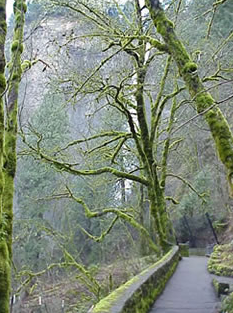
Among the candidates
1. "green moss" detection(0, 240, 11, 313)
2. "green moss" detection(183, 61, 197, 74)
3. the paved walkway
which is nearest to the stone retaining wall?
the paved walkway

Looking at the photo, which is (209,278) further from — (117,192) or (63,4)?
(63,4)

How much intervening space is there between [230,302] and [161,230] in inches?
354

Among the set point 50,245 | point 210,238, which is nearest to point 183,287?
point 50,245

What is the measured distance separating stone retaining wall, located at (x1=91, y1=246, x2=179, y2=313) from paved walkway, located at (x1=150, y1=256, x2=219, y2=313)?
24 centimetres

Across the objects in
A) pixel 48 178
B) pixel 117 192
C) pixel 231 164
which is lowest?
pixel 231 164

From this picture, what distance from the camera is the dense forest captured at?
273 inches

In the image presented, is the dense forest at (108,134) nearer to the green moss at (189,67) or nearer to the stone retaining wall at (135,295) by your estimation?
the green moss at (189,67)

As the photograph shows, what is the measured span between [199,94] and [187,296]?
219 inches

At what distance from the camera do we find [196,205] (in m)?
28.4

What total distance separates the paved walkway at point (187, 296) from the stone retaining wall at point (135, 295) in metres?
0.24

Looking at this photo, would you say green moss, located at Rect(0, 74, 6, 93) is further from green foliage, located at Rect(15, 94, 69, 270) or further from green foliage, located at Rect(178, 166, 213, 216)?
green foliage, located at Rect(178, 166, 213, 216)

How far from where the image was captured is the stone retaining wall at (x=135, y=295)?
521 centimetres

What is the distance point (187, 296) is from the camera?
963 centimetres

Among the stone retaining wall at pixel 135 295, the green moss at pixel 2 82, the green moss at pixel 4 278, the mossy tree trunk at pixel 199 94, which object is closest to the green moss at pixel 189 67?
the mossy tree trunk at pixel 199 94
